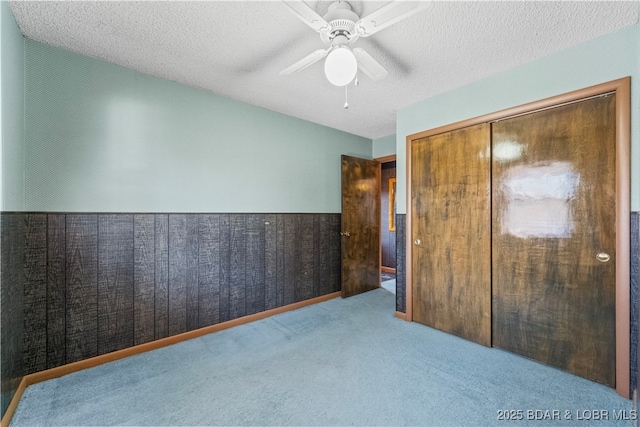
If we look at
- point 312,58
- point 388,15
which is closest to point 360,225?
point 312,58

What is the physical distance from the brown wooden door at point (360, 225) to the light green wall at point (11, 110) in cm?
321

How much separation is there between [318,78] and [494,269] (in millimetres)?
2373

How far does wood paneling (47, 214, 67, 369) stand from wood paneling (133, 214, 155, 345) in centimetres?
45

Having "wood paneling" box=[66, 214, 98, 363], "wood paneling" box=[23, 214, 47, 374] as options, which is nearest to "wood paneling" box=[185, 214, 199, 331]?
"wood paneling" box=[66, 214, 98, 363]

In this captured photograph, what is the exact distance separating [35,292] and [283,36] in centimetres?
254

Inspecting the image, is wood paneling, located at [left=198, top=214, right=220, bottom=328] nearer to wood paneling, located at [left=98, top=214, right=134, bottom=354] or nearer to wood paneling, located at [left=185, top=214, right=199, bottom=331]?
wood paneling, located at [left=185, top=214, right=199, bottom=331]

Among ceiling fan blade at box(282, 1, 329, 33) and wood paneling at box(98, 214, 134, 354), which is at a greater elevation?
ceiling fan blade at box(282, 1, 329, 33)

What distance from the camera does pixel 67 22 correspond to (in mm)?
1823

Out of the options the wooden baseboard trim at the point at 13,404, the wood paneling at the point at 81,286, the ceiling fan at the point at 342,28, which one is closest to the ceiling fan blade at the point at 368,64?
the ceiling fan at the point at 342,28

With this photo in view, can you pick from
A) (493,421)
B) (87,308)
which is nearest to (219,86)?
(87,308)

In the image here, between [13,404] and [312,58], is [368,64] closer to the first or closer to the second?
[312,58]

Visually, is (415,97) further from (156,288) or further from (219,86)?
(156,288)

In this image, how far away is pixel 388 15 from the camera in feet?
4.58

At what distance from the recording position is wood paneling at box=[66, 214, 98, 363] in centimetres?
212
